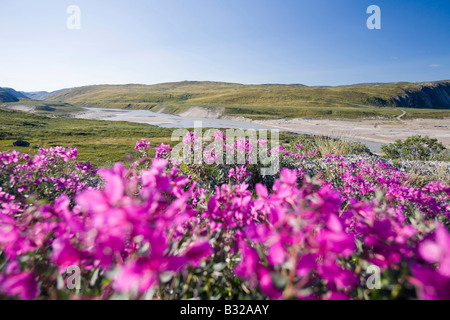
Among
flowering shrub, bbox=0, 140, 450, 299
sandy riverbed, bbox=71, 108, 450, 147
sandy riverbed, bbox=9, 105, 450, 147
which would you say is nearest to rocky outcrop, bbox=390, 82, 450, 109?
sandy riverbed, bbox=9, 105, 450, 147

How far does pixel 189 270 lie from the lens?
1.15 meters

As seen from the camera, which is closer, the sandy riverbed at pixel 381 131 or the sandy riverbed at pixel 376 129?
the sandy riverbed at pixel 381 131

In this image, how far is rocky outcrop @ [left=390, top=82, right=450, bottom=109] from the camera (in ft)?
318

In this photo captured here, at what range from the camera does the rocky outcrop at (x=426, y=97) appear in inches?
3821

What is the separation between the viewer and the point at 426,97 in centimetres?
10625

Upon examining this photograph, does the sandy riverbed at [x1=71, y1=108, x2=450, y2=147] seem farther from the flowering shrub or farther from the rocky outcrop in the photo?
the rocky outcrop

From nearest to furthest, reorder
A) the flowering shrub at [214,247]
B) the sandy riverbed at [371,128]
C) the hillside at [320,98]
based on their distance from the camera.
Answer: the flowering shrub at [214,247] → the sandy riverbed at [371,128] → the hillside at [320,98]

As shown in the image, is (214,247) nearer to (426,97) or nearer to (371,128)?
(371,128)

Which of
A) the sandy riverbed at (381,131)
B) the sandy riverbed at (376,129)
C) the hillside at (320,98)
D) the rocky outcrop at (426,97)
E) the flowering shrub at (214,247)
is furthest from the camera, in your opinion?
the rocky outcrop at (426,97)

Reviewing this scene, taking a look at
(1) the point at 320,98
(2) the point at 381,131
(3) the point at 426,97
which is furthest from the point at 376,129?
(3) the point at 426,97

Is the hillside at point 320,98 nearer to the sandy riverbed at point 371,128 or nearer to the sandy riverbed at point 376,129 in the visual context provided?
the sandy riverbed at point 371,128

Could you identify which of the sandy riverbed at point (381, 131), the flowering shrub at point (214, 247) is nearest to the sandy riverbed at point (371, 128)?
the sandy riverbed at point (381, 131)
